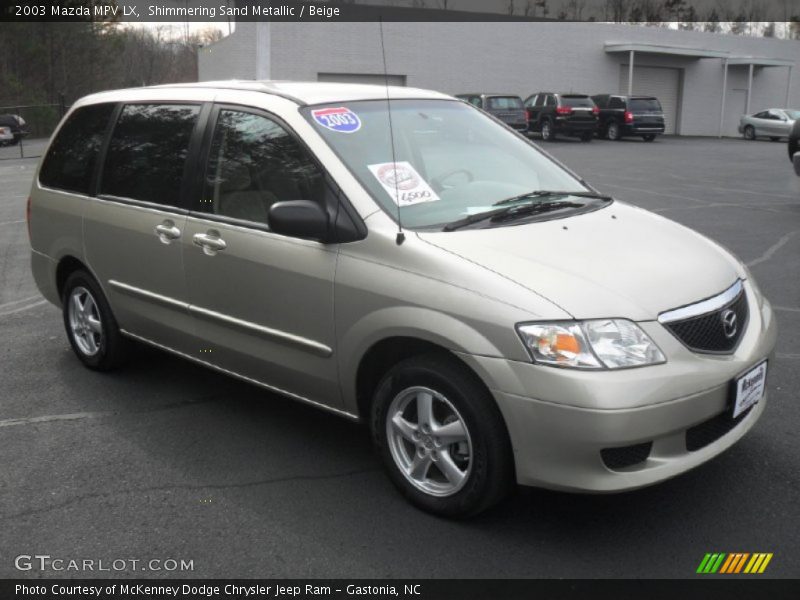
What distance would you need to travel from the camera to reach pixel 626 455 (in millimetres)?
3008

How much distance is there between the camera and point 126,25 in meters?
51.8

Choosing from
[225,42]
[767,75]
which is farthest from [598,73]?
[225,42]

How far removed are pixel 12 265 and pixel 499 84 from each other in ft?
104

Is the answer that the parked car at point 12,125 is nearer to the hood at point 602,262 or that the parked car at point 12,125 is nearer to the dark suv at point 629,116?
the dark suv at point 629,116

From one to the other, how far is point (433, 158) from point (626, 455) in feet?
5.91

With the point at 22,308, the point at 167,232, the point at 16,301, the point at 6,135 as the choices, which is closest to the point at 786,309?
the point at 167,232

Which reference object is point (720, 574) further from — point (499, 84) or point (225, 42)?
point (499, 84)

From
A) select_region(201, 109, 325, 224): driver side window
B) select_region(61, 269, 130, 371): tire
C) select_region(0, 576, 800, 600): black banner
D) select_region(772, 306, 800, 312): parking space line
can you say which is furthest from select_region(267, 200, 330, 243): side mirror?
select_region(772, 306, 800, 312): parking space line

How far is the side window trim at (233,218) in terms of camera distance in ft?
11.8

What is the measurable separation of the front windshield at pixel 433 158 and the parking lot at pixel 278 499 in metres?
1.26

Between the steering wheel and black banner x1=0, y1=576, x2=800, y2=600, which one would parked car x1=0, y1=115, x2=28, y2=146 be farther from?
black banner x1=0, y1=576, x2=800, y2=600

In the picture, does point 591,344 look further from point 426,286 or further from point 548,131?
point 548,131

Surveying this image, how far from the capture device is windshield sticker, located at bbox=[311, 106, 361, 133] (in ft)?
12.7

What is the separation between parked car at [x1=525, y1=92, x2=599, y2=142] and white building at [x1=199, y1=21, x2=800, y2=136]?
6331mm
